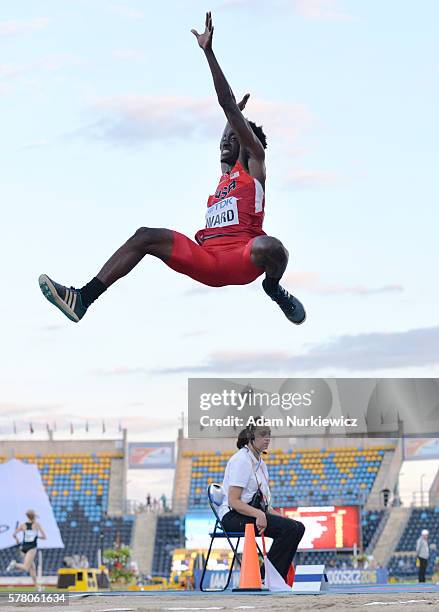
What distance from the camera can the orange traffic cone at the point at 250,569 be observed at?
9359 millimetres

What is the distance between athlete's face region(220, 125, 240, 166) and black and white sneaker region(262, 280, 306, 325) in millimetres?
1044

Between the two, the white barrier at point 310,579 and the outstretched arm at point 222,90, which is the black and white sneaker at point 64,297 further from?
the white barrier at point 310,579

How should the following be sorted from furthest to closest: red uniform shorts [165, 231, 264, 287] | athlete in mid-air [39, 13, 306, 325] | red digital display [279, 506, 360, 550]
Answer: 1. red digital display [279, 506, 360, 550]
2. red uniform shorts [165, 231, 264, 287]
3. athlete in mid-air [39, 13, 306, 325]

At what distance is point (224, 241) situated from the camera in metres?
7.59

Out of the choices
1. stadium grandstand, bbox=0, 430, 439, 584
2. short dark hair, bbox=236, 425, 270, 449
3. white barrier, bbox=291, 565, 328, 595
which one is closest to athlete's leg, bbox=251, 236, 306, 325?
short dark hair, bbox=236, 425, 270, 449

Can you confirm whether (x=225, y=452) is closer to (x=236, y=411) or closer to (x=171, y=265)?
(x=236, y=411)

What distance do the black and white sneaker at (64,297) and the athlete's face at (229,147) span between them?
153 centimetres

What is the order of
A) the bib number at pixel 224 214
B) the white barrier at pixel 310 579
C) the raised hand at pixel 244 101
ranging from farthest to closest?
1. the white barrier at pixel 310 579
2. the raised hand at pixel 244 101
3. the bib number at pixel 224 214

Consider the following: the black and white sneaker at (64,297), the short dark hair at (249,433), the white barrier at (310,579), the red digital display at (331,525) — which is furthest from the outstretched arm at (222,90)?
the red digital display at (331,525)

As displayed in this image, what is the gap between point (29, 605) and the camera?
24.7 feet

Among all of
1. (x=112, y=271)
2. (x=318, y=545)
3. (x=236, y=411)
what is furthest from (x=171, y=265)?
(x=236, y=411)

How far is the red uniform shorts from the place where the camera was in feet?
24.1

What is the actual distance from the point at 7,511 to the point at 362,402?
19267mm

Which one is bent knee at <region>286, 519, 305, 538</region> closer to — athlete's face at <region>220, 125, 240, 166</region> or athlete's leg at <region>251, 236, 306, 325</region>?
athlete's leg at <region>251, 236, 306, 325</region>
